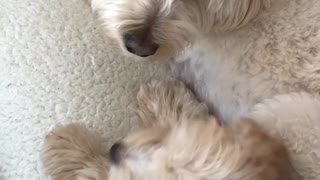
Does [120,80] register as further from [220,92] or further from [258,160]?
[258,160]

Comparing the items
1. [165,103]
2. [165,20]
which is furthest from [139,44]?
[165,103]

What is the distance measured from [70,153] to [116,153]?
15 cm

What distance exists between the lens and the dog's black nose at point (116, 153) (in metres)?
1.32

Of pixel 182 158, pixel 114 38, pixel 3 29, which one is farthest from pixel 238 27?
pixel 3 29

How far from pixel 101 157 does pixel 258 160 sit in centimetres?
34

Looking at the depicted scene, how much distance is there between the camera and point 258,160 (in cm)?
124

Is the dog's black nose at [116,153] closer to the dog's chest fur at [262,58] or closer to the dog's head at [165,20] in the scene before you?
the dog's head at [165,20]

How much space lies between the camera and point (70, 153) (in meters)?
1.45

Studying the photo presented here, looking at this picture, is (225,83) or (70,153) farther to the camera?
(225,83)

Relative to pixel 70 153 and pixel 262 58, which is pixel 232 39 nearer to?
pixel 262 58

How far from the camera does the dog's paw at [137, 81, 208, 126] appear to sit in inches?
58.5

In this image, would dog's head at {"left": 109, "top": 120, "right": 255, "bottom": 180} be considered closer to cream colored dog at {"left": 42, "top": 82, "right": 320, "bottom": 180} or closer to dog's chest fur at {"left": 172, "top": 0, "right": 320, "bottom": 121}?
cream colored dog at {"left": 42, "top": 82, "right": 320, "bottom": 180}

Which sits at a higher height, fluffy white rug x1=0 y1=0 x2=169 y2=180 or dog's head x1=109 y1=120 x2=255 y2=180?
fluffy white rug x1=0 y1=0 x2=169 y2=180

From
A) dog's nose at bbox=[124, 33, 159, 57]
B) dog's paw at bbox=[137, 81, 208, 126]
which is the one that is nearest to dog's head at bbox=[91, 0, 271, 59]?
dog's nose at bbox=[124, 33, 159, 57]
